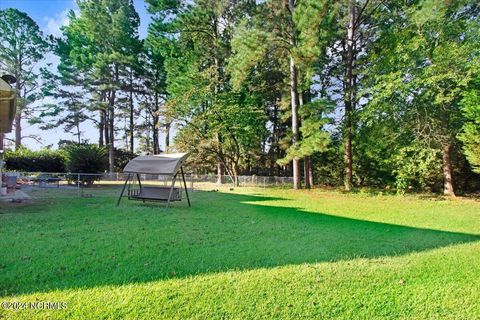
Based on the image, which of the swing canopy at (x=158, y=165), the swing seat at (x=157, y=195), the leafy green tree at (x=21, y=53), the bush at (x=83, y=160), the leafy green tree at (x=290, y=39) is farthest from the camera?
the leafy green tree at (x=21, y=53)

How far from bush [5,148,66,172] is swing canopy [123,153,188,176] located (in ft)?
48.2

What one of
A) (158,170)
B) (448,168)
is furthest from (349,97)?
(158,170)

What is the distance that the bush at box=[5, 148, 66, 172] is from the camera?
21.2 m

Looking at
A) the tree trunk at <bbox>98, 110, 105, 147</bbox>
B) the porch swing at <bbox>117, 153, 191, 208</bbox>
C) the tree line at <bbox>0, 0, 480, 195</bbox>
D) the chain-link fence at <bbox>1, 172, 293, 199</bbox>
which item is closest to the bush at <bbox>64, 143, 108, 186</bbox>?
the chain-link fence at <bbox>1, 172, 293, 199</bbox>

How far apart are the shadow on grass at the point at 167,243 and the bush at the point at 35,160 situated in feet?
53.1

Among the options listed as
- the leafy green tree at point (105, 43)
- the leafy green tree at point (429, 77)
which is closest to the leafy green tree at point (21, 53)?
the leafy green tree at point (105, 43)

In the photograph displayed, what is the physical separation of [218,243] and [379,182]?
683 inches

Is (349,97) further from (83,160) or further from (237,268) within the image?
(83,160)

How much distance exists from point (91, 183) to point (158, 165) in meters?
8.43

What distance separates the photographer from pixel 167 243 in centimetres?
523

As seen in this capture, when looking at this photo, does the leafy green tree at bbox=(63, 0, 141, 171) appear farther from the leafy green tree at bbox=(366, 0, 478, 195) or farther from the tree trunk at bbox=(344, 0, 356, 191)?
the leafy green tree at bbox=(366, 0, 478, 195)

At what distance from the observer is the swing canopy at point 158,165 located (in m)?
10.2

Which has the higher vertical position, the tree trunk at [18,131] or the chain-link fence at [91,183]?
the tree trunk at [18,131]

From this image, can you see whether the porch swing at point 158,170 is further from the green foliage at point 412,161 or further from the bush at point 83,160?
the green foliage at point 412,161
